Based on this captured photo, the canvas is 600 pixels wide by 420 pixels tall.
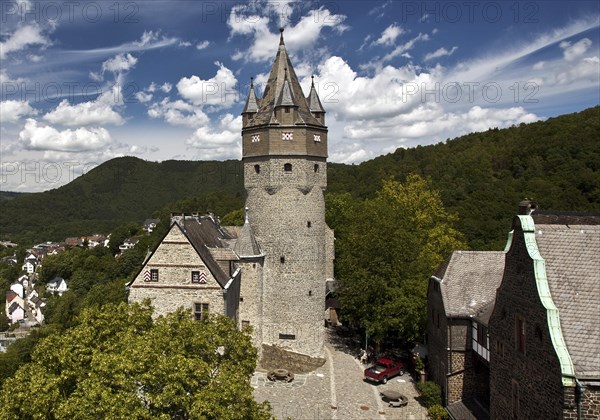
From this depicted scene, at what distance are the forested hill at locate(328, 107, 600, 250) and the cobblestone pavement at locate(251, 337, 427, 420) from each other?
27.3m

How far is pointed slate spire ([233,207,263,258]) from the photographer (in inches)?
1159

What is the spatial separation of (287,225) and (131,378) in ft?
61.1

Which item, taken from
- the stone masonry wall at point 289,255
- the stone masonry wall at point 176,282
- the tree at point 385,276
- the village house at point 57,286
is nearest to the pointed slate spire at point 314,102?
the stone masonry wall at point 289,255

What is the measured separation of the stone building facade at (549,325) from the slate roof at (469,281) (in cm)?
782

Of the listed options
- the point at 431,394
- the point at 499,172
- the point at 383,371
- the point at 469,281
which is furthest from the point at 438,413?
the point at 499,172

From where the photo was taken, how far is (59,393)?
1263 centimetres

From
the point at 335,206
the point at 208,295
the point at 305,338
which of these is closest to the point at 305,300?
the point at 305,338

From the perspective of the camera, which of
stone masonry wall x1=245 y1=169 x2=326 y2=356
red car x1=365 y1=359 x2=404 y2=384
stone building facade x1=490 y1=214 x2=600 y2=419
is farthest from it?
stone masonry wall x1=245 y1=169 x2=326 y2=356

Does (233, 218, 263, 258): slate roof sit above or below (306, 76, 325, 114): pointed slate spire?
below

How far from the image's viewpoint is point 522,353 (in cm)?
1441

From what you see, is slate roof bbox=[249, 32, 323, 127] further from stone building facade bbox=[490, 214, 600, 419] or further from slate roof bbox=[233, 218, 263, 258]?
stone building facade bbox=[490, 214, 600, 419]

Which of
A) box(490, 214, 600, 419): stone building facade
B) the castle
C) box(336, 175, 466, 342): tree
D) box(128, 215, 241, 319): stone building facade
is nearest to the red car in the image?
box(336, 175, 466, 342): tree

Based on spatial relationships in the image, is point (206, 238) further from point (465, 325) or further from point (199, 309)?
point (465, 325)

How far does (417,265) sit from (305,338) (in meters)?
8.93
